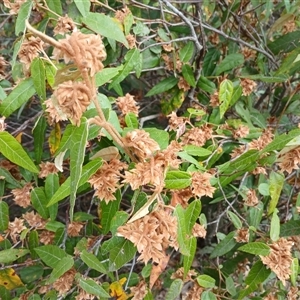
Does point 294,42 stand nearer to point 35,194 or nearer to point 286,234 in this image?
point 286,234

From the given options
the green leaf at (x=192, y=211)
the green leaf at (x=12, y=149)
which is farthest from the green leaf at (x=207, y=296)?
the green leaf at (x=12, y=149)

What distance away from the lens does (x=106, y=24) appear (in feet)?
2.78

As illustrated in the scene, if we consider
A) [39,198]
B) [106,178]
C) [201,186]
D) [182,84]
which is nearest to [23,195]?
[39,198]

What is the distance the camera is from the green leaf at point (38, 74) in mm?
784

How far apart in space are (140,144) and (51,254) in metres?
0.54

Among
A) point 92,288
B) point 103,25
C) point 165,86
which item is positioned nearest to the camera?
point 103,25

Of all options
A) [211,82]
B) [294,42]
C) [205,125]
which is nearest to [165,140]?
[205,125]

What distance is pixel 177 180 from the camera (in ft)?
2.50

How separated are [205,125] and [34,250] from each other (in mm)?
570

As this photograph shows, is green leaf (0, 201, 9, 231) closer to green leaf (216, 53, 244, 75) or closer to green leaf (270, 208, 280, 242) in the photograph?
green leaf (270, 208, 280, 242)

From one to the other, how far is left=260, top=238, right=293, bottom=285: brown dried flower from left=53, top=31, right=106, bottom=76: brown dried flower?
0.58 meters

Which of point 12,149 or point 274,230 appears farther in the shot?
point 274,230

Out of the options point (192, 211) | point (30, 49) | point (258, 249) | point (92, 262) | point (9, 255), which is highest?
point (30, 49)

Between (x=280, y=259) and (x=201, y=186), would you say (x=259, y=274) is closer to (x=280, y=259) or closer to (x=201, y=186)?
(x=280, y=259)
